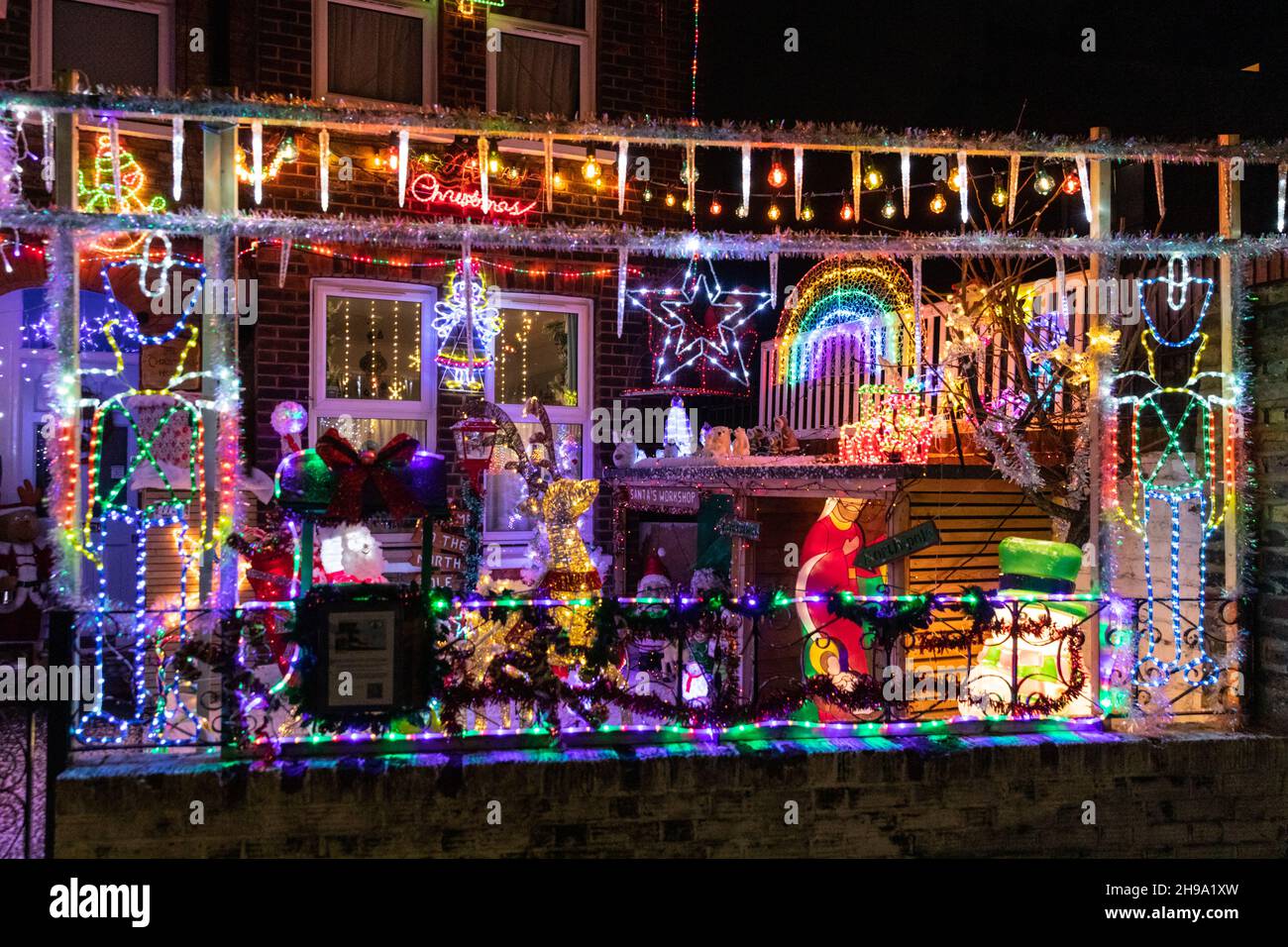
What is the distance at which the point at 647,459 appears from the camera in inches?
368

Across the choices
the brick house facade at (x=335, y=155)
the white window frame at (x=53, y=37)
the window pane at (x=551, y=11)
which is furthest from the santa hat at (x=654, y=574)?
the white window frame at (x=53, y=37)

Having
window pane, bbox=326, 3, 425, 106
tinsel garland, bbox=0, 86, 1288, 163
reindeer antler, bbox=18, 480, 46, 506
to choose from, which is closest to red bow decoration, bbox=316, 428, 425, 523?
tinsel garland, bbox=0, 86, 1288, 163

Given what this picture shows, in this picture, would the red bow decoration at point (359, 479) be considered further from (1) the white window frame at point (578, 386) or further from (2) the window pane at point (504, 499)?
(1) the white window frame at point (578, 386)

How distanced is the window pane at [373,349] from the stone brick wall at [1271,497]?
6485mm

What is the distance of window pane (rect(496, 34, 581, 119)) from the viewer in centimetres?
935

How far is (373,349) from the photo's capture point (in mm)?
9008

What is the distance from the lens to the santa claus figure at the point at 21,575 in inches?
342

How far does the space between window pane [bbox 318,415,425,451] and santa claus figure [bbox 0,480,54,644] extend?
269 cm

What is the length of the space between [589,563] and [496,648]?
31.2 inches

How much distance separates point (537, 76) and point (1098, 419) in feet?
20.3

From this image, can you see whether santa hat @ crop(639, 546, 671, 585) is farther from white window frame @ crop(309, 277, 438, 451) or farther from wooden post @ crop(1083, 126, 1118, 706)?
wooden post @ crop(1083, 126, 1118, 706)

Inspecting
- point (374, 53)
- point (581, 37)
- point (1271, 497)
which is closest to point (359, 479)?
point (1271, 497)

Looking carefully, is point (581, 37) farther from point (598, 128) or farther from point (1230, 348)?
point (1230, 348)
